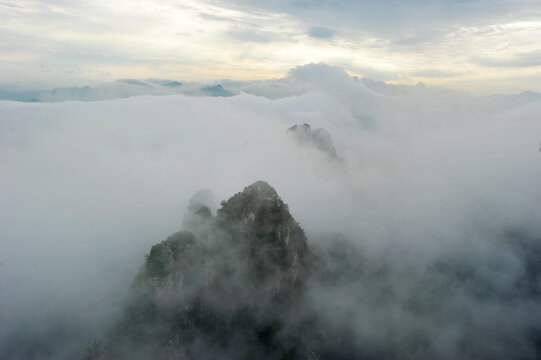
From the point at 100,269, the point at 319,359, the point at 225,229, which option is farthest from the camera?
the point at 100,269

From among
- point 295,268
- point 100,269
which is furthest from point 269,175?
point 100,269

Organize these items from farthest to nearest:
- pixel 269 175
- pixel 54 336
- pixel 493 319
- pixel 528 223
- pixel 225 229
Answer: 1. pixel 269 175
2. pixel 528 223
3. pixel 493 319
4. pixel 225 229
5. pixel 54 336

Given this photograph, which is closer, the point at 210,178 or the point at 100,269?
the point at 100,269

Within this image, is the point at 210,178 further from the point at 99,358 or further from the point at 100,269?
the point at 99,358

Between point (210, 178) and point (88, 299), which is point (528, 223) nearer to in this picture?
point (210, 178)

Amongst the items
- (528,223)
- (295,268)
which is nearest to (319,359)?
(295,268)

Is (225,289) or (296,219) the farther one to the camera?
(296,219)

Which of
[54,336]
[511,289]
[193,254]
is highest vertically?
[193,254]

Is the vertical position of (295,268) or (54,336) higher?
(295,268)
